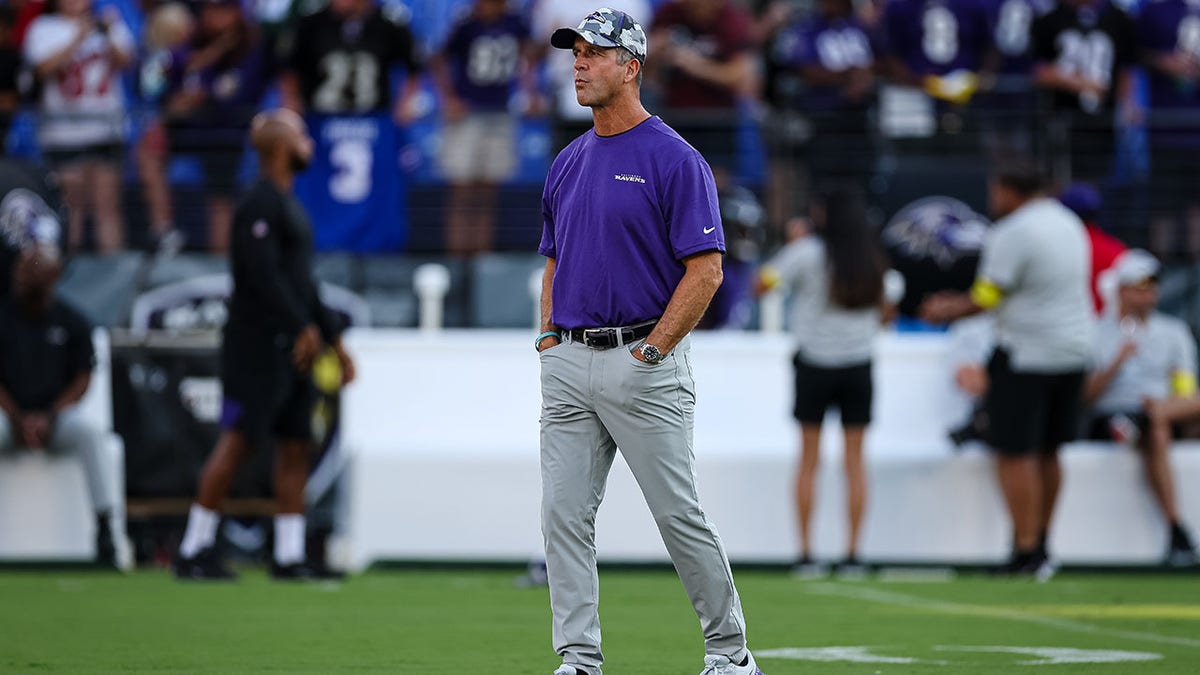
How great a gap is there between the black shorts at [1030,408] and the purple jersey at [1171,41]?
14.0 feet

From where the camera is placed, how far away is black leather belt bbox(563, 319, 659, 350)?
571cm

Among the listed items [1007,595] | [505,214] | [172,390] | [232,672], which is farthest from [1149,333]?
[232,672]

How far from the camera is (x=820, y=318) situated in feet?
37.6

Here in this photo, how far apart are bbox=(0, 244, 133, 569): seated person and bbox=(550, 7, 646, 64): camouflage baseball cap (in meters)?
6.56

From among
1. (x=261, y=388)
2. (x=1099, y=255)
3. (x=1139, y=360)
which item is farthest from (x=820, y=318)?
(x=261, y=388)

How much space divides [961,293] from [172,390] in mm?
5475

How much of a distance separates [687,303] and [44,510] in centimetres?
713

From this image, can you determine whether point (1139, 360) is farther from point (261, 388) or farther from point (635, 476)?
point (635, 476)

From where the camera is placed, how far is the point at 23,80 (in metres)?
14.6

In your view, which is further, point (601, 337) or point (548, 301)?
point (548, 301)

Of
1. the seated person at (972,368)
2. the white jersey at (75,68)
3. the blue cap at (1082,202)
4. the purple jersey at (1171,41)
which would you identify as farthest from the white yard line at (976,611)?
the white jersey at (75,68)

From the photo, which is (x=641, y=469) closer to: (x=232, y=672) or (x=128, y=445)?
(x=232, y=672)

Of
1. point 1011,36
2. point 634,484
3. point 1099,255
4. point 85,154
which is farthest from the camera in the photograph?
point 1011,36

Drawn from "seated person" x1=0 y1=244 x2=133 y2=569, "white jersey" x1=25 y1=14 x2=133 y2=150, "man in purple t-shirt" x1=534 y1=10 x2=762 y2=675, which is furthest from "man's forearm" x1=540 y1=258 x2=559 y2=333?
"white jersey" x1=25 y1=14 x2=133 y2=150
